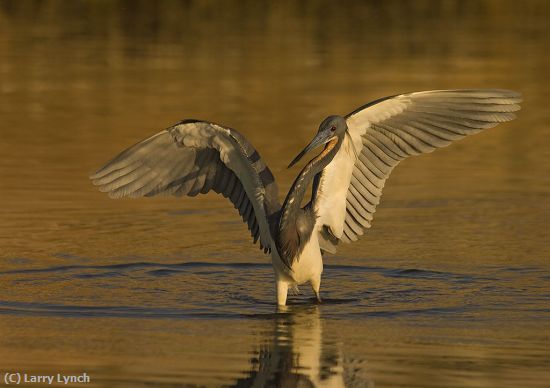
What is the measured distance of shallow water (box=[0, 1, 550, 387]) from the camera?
27.2 ft

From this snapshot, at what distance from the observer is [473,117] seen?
419 inches

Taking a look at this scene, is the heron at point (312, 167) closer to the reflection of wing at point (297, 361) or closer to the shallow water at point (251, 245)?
the shallow water at point (251, 245)

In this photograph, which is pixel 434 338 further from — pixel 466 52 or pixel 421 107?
pixel 466 52

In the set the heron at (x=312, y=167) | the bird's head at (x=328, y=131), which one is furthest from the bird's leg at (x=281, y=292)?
the bird's head at (x=328, y=131)

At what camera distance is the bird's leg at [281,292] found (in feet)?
32.9

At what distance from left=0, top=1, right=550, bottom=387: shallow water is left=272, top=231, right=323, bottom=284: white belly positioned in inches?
8.1

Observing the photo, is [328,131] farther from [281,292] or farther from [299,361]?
[299,361]

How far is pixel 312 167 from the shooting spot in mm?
9906

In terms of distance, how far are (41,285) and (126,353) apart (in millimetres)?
2225

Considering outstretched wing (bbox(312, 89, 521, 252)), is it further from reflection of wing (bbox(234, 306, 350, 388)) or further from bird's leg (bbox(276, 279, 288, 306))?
reflection of wing (bbox(234, 306, 350, 388))

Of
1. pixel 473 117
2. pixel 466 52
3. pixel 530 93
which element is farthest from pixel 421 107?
pixel 466 52

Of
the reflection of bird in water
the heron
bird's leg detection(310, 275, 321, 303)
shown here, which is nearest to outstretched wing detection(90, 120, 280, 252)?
the heron

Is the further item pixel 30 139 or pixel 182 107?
pixel 182 107

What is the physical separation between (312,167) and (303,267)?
0.65m
